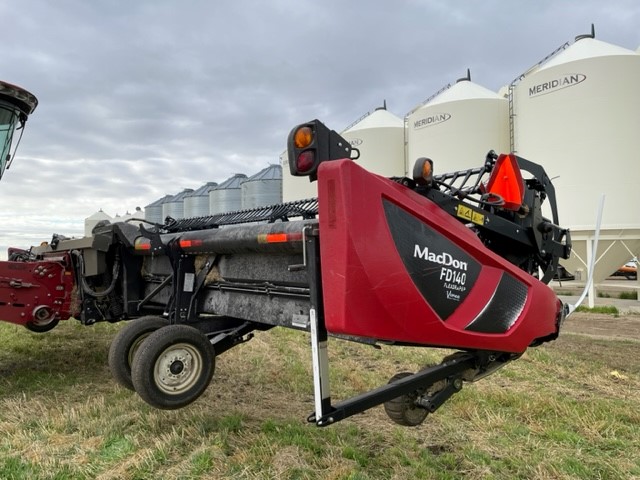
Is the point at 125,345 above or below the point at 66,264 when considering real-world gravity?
below

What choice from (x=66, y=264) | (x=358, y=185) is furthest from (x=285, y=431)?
(x=66, y=264)

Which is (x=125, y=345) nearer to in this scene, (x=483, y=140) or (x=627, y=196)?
(x=627, y=196)

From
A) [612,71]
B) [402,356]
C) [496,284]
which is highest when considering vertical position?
[612,71]

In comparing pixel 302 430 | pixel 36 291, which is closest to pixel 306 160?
pixel 302 430

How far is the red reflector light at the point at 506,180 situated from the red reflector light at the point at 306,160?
1432 mm

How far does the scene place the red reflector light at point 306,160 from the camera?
2.18 metres

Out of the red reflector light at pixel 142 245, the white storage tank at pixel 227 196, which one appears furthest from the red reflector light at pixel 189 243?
the white storage tank at pixel 227 196

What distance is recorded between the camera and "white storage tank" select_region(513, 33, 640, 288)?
43.1 ft

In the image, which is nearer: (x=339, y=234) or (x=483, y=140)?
(x=339, y=234)

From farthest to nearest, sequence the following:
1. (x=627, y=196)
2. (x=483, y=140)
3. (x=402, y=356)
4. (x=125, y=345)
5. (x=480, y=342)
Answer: (x=483, y=140) < (x=627, y=196) < (x=402, y=356) < (x=125, y=345) < (x=480, y=342)

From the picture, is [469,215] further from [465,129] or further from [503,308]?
[465,129]

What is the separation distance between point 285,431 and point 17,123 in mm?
4048

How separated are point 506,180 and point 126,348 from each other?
99.6 inches

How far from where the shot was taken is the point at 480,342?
2.49 m
